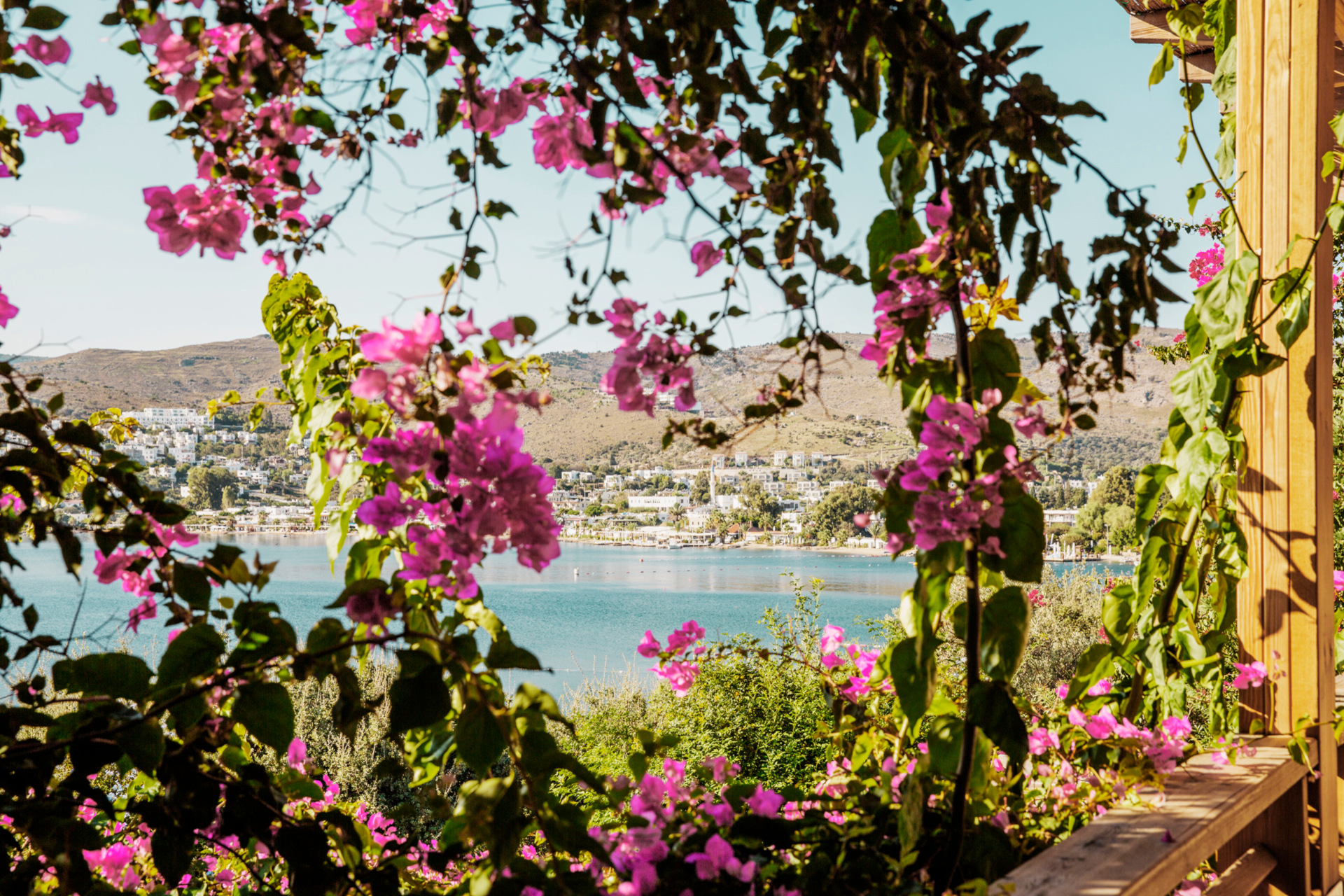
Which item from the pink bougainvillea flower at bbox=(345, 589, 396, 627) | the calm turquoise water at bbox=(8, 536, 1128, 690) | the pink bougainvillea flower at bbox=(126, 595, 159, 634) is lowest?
the calm turquoise water at bbox=(8, 536, 1128, 690)

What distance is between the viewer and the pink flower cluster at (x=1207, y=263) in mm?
2699

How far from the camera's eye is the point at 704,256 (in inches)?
29.7

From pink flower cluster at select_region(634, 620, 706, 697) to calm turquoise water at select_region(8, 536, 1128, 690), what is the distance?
8.74m

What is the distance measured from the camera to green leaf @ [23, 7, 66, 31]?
636mm

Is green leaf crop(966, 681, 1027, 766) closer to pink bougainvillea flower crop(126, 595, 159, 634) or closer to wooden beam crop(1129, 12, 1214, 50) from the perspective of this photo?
pink bougainvillea flower crop(126, 595, 159, 634)

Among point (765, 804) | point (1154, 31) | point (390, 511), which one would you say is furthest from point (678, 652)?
point (1154, 31)

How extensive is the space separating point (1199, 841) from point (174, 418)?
396 centimetres

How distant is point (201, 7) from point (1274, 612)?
169 cm

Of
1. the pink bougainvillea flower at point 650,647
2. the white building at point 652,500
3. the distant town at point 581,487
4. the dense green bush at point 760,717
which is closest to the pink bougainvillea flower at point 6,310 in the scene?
the distant town at point 581,487

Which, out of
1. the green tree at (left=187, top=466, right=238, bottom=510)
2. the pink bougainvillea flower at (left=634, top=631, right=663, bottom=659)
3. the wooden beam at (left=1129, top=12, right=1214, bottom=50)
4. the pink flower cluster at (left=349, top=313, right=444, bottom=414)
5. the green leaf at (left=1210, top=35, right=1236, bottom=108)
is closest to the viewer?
the pink flower cluster at (left=349, top=313, right=444, bottom=414)

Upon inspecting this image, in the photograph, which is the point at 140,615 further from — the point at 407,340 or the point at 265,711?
the point at 407,340

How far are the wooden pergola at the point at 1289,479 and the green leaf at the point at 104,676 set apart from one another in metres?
1.41

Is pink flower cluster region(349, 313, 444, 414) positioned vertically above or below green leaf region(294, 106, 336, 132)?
below

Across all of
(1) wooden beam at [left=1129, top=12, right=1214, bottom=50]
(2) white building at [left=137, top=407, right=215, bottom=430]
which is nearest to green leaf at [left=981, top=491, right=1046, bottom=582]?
(1) wooden beam at [left=1129, top=12, right=1214, bottom=50]
